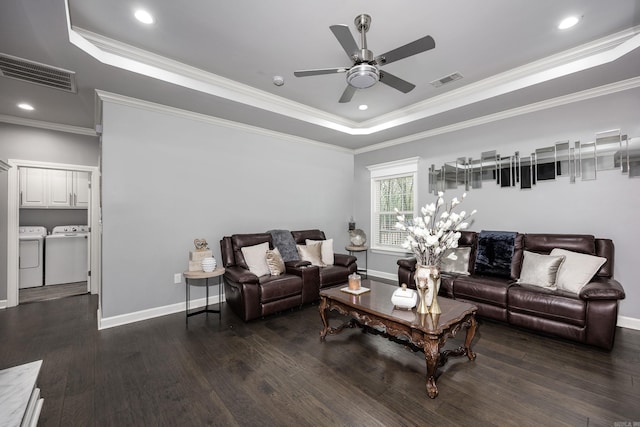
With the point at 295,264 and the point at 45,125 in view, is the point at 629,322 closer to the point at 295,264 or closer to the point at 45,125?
the point at 295,264

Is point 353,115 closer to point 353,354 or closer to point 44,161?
point 353,354

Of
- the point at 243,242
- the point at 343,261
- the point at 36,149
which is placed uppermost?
the point at 36,149

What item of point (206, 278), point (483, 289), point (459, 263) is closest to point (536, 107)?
point (459, 263)

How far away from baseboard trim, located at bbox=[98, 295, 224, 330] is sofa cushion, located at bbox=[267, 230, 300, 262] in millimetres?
1184

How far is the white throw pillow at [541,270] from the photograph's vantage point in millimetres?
3064

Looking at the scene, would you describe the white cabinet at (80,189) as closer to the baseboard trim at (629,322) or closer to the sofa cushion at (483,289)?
the sofa cushion at (483,289)

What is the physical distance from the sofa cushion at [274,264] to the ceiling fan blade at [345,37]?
265cm

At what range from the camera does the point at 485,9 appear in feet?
7.67

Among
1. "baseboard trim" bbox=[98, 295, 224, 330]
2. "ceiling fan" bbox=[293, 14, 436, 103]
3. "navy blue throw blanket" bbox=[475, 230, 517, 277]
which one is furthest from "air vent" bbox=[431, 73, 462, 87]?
"baseboard trim" bbox=[98, 295, 224, 330]

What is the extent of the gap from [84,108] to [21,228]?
2.82m

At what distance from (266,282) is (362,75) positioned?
2.56 metres

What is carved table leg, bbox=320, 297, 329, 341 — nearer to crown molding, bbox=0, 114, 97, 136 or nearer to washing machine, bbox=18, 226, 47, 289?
crown molding, bbox=0, 114, 97, 136

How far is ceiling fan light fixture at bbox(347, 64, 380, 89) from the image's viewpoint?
7.72 feet

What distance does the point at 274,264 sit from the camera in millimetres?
3826
